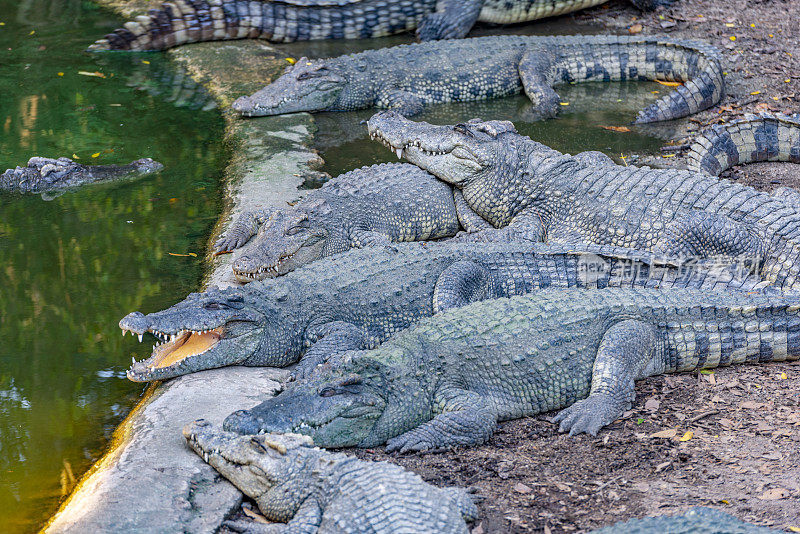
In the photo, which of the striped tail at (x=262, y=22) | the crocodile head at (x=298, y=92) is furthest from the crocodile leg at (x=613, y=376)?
the striped tail at (x=262, y=22)

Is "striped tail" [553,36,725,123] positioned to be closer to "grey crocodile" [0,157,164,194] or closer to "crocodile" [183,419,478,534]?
"grey crocodile" [0,157,164,194]

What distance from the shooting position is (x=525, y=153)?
662cm

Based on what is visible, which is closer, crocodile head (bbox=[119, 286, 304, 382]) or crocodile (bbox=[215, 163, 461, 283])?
crocodile head (bbox=[119, 286, 304, 382])

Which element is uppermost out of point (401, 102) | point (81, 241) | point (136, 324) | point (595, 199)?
point (401, 102)

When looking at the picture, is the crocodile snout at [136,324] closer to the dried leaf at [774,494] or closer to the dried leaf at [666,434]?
the dried leaf at [666,434]

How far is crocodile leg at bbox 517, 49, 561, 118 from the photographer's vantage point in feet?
28.5

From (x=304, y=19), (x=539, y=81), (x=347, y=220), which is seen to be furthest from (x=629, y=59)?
(x=347, y=220)

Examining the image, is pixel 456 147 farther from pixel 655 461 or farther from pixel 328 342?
pixel 655 461

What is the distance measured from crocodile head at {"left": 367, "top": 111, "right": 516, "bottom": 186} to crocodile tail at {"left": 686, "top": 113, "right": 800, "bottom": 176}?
180cm

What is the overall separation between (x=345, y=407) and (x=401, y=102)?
5.37 m

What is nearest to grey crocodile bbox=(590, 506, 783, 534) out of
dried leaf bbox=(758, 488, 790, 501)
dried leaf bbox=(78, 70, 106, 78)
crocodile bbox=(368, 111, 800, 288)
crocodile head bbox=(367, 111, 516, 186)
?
dried leaf bbox=(758, 488, 790, 501)

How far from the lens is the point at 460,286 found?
5164 mm

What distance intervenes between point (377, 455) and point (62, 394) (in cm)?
188

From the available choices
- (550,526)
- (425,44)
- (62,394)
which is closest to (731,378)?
(550,526)
